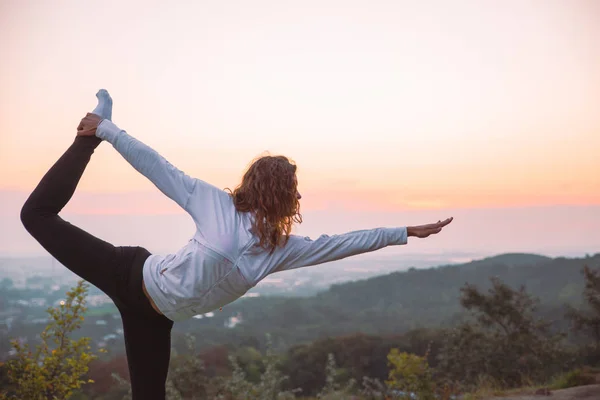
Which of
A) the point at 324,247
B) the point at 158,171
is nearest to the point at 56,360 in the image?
the point at 158,171

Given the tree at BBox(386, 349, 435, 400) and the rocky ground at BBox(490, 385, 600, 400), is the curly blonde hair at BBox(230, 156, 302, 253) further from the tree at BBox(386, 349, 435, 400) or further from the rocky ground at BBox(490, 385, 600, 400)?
the rocky ground at BBox(490, 385, 600, 400)

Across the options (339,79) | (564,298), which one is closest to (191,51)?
(339,79)

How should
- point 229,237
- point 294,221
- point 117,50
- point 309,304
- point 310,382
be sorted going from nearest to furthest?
point 229,237, point 294,221, point 117,50, point 310,382, point 309,304

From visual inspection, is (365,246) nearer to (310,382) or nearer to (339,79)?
(339,79)

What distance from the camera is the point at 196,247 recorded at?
2.13 m

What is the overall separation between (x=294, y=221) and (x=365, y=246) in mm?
303

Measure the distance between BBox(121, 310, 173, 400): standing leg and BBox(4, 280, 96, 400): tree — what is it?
1738 millimetres

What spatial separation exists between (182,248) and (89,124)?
0.66 m

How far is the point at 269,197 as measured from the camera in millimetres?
2166

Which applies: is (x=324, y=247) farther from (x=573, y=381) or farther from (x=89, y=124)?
(x=573, y=381)

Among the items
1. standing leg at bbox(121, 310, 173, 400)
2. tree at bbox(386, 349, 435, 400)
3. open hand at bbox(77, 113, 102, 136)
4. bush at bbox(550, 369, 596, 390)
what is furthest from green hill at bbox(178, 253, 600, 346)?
open hand at bbox(77, 113, 102, 136)

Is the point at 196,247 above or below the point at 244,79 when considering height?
below

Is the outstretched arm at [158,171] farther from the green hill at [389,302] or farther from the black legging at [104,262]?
the green hill at [389,302]

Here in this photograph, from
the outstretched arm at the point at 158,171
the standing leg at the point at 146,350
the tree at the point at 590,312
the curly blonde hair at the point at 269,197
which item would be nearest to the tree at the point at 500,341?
the tree at the point at 590,312
